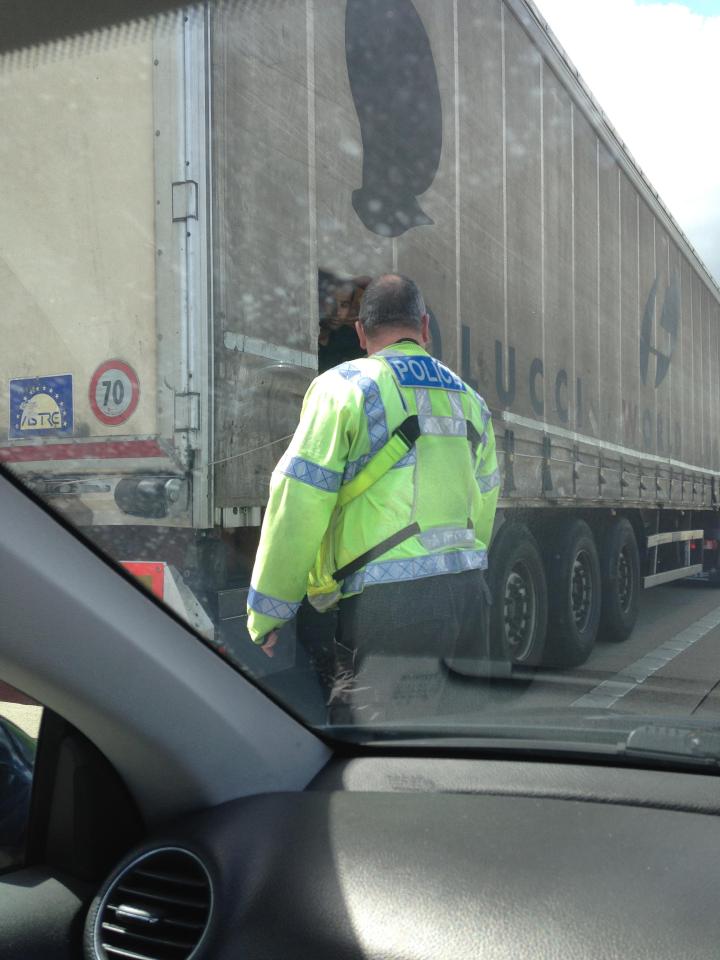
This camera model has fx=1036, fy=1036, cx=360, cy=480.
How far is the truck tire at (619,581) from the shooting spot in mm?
7672

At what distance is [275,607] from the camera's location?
270cm

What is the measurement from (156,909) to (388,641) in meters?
1.06

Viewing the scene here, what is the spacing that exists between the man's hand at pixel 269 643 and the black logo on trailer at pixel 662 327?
299 inches

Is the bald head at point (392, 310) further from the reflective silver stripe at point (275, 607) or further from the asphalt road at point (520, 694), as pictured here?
the asphalt road at point (520, 694)

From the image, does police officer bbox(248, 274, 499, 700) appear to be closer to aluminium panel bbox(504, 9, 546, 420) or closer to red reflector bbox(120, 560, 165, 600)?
red reflector bbox(120, 560, 165, 600)

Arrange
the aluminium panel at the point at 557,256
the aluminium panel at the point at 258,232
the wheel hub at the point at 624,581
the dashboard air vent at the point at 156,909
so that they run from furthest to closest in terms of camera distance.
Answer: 1. the wheel hub at the point at 624,581
2. the aluminium panel at the point at 557,256
3. the aluminium panel at the point at 258,232
4. the dashboard air vent at the point at 156,909

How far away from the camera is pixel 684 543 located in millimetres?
11594

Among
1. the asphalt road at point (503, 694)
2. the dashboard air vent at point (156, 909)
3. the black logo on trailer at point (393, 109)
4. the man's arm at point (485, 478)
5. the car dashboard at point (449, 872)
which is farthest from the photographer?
the black logo on trailer at point (393, 109)

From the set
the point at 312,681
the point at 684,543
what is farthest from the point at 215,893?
the point at 684,543

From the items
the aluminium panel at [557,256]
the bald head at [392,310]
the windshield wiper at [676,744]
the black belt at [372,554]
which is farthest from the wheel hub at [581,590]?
the windshield wiper at [676,744]

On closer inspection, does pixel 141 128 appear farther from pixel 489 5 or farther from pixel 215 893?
pixel 489 5

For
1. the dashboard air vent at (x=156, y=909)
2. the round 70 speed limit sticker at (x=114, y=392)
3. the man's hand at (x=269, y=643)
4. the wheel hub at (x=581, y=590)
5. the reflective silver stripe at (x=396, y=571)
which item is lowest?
the dashboard air vent at (x=156, y=909)

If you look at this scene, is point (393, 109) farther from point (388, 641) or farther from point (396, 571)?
point (388, 641)

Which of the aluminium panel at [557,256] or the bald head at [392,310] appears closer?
the bald head at [392,310]
